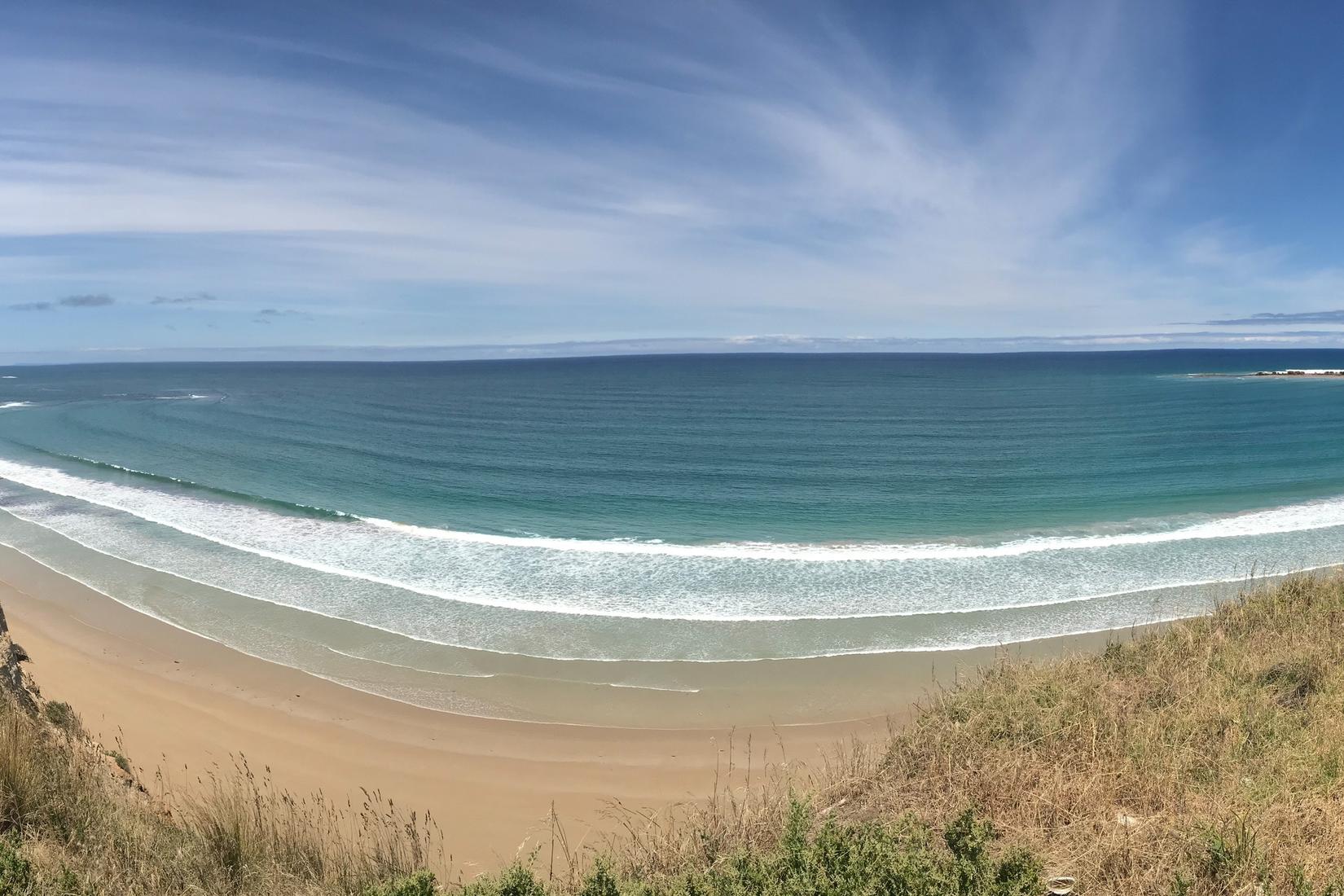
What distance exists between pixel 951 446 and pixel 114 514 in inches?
1576

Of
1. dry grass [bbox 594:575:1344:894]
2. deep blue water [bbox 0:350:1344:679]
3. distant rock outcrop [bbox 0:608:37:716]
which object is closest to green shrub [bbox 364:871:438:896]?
dry grass [bbox 594:575:1344:894]

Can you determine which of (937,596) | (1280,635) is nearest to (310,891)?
(1280,635)

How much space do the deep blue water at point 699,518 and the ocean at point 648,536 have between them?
0.14m

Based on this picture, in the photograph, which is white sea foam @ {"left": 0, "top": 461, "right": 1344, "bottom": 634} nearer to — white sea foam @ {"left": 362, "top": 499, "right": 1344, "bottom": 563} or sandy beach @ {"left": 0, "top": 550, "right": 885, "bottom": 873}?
white sea foam @ {"left": 362, "top": 499, "right": 1344, "bottom": 563}

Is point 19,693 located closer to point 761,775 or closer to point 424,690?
point 424,690

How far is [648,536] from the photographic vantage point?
78.9 feet

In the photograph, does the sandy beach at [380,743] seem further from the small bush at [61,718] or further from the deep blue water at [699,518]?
the deep blue water at [699,518]

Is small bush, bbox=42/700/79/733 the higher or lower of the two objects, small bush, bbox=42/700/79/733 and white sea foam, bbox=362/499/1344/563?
the higher

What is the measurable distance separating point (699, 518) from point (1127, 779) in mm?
19872

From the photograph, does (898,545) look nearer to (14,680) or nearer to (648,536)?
(648,536)

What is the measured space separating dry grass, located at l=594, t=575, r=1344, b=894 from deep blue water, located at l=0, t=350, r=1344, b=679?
283 inches

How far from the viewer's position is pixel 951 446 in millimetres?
41750

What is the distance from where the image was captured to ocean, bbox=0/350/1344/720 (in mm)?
16016

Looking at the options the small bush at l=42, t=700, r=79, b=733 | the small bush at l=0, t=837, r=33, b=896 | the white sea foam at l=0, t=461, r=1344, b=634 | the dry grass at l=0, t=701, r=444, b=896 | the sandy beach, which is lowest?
the sandy beach
